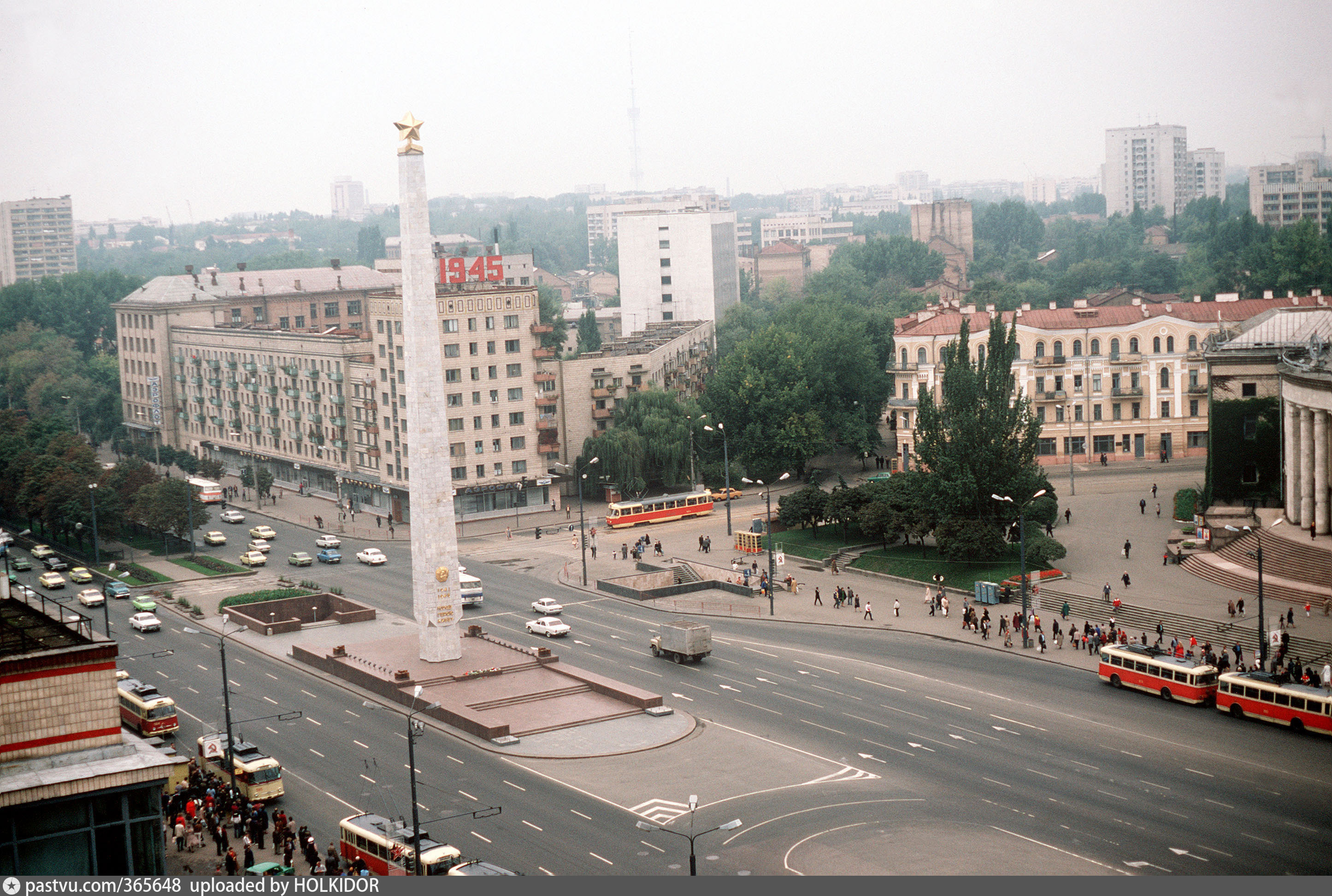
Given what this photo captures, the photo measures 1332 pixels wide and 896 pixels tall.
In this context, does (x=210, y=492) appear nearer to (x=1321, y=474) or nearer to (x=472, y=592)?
(x=472, y=592)

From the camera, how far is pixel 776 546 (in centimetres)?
9400

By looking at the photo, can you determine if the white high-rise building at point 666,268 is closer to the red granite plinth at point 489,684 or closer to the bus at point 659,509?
the bus at point 659,509

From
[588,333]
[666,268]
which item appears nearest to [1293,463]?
[588,333]

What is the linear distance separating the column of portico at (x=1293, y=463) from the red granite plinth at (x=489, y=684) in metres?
41.7

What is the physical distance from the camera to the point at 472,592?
82.8 metres

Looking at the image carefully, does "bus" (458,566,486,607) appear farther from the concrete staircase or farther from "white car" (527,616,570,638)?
the concrete staircase

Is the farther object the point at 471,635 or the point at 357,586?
the point at 357,586

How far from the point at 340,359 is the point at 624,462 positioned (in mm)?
26033

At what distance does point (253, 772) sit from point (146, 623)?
31300 millimetres

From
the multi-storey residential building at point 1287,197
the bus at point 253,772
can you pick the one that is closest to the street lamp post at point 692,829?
the bus at point 253,772

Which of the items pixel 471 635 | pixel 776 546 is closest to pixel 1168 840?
pixel 471 635

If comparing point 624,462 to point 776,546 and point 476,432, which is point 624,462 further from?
point 776,546

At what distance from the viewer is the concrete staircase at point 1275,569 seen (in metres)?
69.8

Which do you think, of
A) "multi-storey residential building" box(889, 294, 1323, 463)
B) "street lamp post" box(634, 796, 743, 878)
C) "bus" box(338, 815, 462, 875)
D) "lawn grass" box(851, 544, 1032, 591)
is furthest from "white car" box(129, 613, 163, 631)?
"multi-storey residential building" box(889, 294, 1323, 463)
